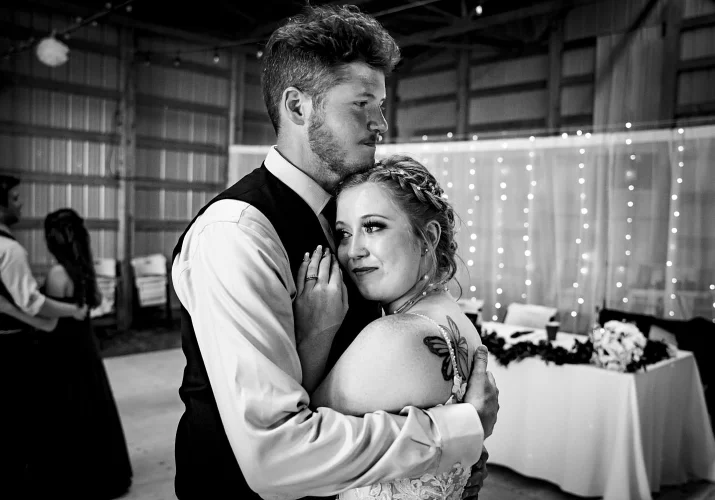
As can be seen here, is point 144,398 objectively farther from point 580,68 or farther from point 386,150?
point 580,68

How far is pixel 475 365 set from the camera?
4.64ft

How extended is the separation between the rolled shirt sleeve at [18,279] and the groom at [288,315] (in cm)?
243

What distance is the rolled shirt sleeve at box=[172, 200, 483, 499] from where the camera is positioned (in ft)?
3.46

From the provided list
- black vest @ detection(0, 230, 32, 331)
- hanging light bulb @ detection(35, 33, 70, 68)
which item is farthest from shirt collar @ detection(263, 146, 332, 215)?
hanging light bulb @ detection(35, 33, 70, 68)

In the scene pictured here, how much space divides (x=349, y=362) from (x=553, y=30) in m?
8.60

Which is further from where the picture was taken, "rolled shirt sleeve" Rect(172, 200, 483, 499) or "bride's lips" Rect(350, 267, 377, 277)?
"bride's lips" Rect(350, 267, 377, 277)

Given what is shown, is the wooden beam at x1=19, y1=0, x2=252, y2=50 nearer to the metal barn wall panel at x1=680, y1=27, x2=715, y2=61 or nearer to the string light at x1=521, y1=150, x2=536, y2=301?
the string light at x1=521, y1=150, x2=536, y2=301

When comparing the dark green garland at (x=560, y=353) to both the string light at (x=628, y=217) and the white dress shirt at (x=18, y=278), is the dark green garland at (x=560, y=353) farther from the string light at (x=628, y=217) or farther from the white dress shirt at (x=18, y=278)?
the white dress shirt at (x=18, y=278)

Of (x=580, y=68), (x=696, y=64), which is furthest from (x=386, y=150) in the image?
(x=696, y=64)

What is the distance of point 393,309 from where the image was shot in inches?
57.0

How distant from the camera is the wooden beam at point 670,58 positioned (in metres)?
7.18

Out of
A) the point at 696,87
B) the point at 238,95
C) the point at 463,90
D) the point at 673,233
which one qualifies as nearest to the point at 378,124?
the point at 673,233

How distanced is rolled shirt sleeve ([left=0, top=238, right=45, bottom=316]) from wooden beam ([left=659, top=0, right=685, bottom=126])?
22.3ft

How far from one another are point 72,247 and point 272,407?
3128 mm
